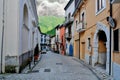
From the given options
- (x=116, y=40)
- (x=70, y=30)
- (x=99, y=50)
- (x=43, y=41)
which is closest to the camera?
(x=116, y=40)

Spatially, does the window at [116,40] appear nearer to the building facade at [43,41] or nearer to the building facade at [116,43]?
the building facade at [116,43]

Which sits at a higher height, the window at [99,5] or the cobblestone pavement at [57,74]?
the window at [99,5]

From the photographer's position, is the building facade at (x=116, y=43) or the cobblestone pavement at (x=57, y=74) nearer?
the building facade at (x=116, y=43)

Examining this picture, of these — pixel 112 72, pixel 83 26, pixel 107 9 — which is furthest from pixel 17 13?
pixel 83 26

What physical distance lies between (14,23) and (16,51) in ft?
4.86

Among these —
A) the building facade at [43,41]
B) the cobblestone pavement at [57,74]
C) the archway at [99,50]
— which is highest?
the building facade at [43,41]

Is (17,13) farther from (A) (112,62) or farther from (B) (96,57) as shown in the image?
(B) (96,57)

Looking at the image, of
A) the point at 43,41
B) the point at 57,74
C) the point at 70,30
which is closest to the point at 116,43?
the point at 57,74

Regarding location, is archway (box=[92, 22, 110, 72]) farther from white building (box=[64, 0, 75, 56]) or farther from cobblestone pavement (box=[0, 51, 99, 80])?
white building (box=[64, 0, 75, 56])

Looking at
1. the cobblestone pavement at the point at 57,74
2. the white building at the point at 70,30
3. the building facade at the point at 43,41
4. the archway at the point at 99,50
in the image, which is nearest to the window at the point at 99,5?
the archway at the point at 99,50

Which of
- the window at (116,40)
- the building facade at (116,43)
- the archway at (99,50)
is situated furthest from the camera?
the archway at (99,50)

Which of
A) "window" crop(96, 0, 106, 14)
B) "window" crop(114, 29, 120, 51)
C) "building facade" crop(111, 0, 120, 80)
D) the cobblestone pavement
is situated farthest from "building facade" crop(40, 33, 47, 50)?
"window" crop(114, 29, 120, 51)

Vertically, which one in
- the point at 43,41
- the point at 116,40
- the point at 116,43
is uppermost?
the point at 43,41

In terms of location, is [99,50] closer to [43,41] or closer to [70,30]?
[70,30]
